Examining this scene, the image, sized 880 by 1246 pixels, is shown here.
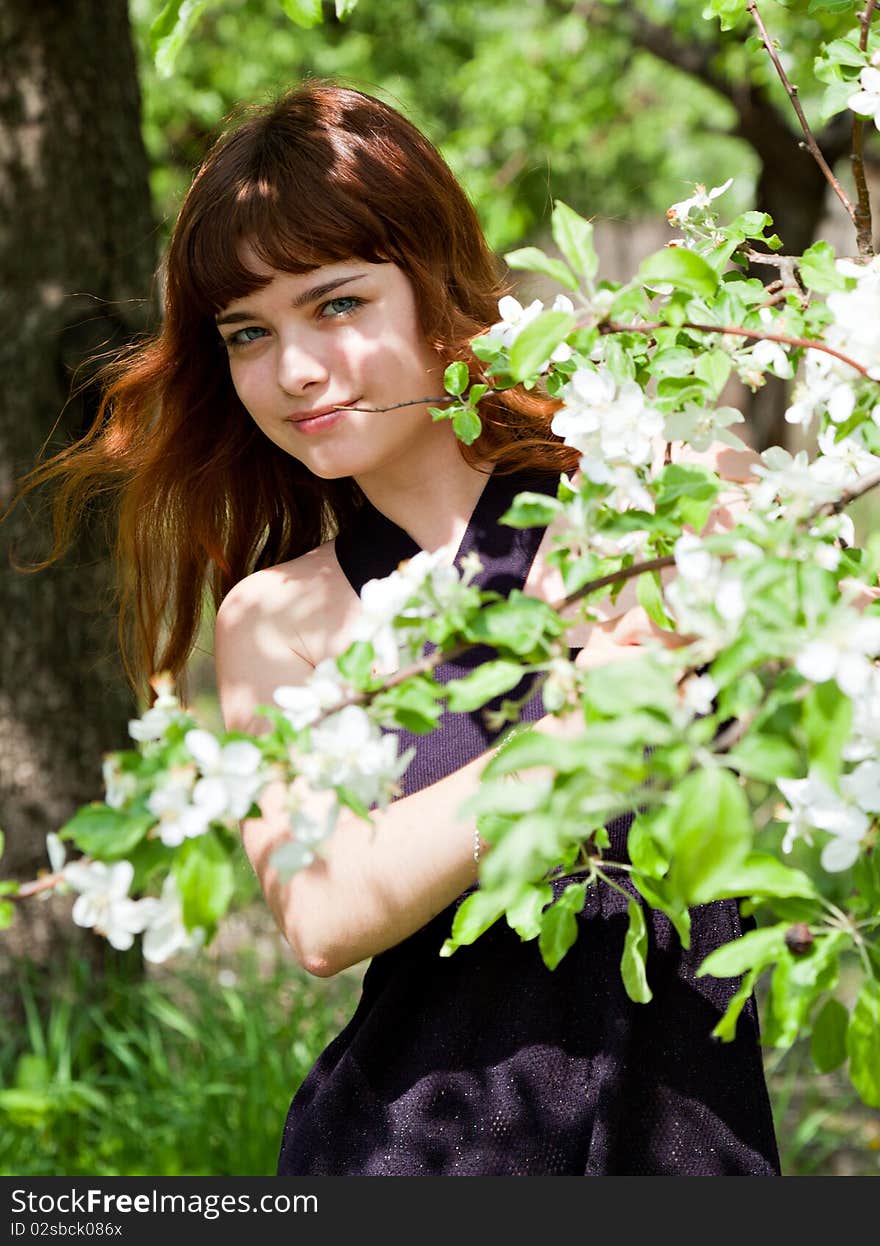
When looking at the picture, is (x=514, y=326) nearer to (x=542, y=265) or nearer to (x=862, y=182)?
(x=542, y=265)

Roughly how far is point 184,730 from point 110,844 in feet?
0.31

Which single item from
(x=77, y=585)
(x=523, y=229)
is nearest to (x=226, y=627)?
(x=77, y=585)

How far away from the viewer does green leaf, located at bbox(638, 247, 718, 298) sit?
0.97 m

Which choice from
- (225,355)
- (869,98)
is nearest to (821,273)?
(869,98)

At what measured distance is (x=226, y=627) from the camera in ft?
6.07

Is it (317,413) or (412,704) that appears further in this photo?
(317,413)

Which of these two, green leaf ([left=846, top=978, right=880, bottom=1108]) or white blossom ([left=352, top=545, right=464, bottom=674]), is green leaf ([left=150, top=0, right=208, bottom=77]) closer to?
white blossom ([left=352, top=545, right=464, bottom=674])

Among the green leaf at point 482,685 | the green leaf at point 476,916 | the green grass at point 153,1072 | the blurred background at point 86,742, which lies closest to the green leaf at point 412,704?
the green leaf at point 482,685

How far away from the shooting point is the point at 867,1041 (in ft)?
3.14

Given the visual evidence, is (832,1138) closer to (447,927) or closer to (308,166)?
(447,927)

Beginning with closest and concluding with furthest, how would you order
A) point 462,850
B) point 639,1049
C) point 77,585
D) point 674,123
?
point 462,850
point 639,1049
point 77,585
point 674,123

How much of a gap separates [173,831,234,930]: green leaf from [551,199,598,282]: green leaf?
501mm

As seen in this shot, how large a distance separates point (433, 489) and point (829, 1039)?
1038 millimetres

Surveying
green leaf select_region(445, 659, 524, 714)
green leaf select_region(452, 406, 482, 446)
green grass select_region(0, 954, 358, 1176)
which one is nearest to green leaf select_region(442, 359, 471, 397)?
green leaf select_region(452, 406, 482, 446)
